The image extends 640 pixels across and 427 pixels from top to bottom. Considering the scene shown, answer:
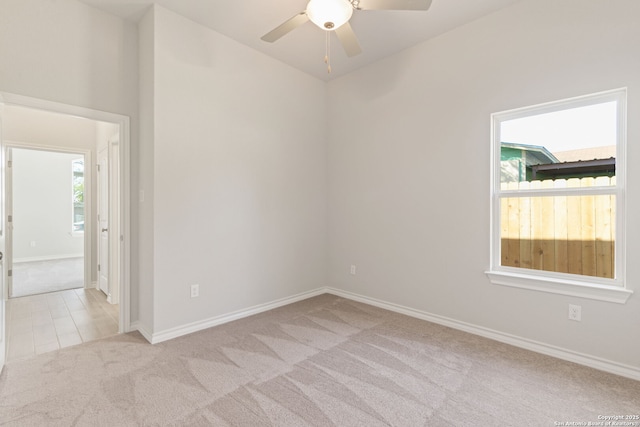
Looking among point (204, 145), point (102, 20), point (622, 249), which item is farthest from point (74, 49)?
point (622, 249)

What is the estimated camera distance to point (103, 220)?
4.28 meters

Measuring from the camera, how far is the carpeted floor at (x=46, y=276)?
446 centimetres

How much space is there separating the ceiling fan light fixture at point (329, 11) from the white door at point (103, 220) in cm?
354

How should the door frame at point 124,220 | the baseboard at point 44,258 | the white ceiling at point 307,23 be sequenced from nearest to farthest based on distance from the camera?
the white ceiling at point 307,23 → the door frame at point 124,220 → the baseboard at point 44,258

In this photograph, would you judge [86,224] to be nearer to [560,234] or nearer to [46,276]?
[46,276]

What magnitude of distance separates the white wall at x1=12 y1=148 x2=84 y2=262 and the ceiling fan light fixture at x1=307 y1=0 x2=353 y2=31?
7.26m

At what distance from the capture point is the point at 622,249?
2234 mm

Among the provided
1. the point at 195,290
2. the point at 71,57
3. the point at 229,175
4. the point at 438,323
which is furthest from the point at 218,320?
the point at 71,57

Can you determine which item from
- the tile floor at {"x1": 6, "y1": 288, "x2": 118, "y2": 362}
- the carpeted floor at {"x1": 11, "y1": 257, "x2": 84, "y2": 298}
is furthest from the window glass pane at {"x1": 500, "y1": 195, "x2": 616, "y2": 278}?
the carpeted floor at {"x1": 11, "y1": 257, "x2": 84, "y2": 298}

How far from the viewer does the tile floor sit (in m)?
2.66

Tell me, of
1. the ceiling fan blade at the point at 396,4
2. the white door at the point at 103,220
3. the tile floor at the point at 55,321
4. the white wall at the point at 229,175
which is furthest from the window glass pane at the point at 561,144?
the white door at the point at 103,220

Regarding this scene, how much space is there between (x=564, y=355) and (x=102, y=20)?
4.96 meters

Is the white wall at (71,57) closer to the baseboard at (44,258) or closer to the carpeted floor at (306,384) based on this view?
the carpeted floor at (306,384)

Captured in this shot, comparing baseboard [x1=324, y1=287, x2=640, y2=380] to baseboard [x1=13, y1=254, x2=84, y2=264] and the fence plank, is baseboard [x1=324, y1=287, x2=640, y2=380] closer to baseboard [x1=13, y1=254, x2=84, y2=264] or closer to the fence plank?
the fence plank
